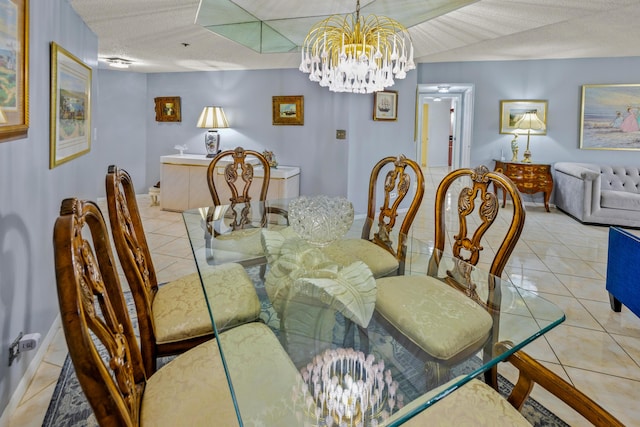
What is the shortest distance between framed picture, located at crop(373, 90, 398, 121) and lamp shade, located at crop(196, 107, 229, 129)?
2241mm

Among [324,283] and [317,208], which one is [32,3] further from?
[324,283]

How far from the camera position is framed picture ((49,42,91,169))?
7.39 ft

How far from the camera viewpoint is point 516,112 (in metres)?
6.14

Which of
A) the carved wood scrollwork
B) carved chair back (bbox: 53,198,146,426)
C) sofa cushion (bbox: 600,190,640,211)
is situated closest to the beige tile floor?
sofa cushion (bbox: 600,190,640,211)

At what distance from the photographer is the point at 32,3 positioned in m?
1.86

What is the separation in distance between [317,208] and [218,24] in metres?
2.58

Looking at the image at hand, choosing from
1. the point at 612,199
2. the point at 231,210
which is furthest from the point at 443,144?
the point at 231,210

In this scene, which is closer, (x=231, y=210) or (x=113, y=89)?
(x=231, y=210)

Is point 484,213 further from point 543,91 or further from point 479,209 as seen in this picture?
point 543,91

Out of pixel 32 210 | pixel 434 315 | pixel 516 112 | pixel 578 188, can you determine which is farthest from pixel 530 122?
pixel 32 210

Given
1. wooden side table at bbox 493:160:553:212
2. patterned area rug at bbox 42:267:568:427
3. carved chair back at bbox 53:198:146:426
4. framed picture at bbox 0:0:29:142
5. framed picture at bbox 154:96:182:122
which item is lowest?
patterned area rug at bbox 42:267:568:427

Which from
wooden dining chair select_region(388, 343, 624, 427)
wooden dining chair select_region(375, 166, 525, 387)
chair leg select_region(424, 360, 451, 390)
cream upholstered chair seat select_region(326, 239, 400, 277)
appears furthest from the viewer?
cream upholstered chair seat select_region(326, 239, 400, 277)

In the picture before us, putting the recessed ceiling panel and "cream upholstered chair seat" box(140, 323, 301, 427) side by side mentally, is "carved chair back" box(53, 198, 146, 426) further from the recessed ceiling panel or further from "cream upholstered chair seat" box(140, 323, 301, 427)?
the recessed ceiling panel

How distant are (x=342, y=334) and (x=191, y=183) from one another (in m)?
4.71
